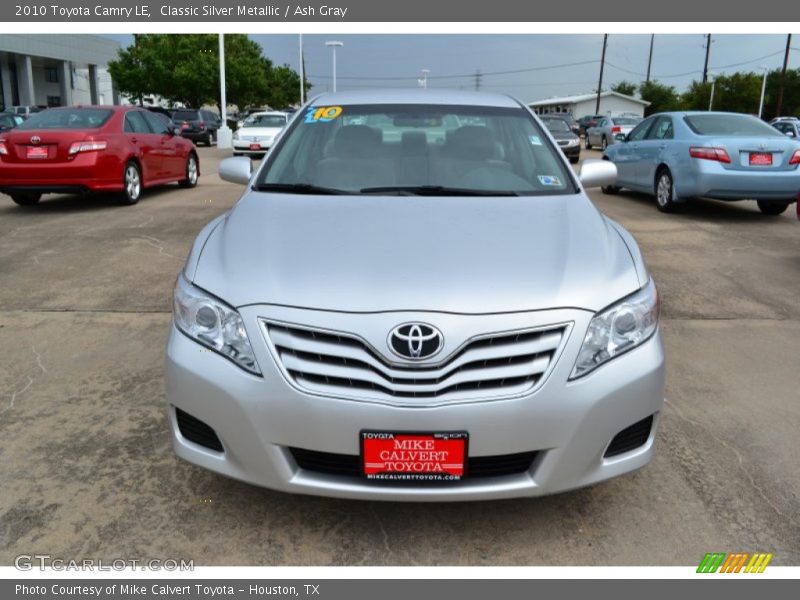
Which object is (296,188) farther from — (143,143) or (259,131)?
(259,131)

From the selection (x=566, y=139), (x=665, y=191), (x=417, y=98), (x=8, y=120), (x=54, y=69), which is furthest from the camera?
(x=54, y=69)

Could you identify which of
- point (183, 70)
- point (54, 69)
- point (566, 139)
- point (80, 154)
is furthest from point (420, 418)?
point (54, 69)

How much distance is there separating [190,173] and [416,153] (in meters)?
9.80

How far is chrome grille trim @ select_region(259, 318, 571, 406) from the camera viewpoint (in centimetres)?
227

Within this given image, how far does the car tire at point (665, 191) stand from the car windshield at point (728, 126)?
0.70m

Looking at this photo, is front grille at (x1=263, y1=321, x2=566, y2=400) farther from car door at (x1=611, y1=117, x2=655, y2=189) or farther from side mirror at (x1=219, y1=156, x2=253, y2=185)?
car door at (x1=611, y1=117, x2=655, y2=189)

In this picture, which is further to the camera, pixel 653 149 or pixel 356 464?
pixel 653 149

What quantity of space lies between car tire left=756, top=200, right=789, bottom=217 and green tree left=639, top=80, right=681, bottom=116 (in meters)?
81.9

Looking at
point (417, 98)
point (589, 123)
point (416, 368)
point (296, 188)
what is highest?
point (417, 98)

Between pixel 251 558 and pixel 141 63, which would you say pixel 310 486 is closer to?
pixel 251 558

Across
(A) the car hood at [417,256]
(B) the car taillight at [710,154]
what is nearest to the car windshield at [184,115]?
(B) the car taillight at [710,154]

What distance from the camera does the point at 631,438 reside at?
253cm

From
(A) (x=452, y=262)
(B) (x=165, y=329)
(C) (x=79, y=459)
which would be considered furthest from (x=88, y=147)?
(A) (x=452, y=262)

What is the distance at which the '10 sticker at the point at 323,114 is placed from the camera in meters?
4.08
